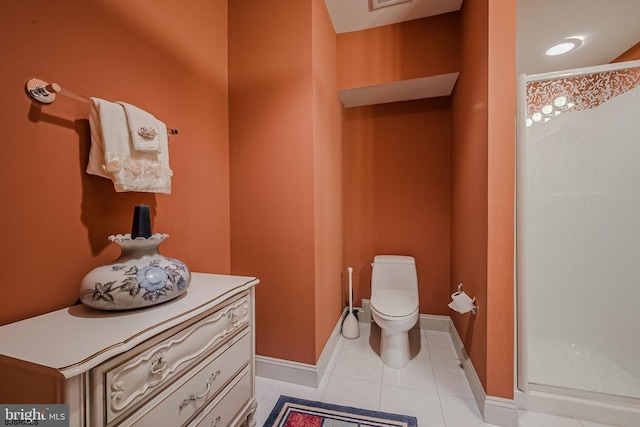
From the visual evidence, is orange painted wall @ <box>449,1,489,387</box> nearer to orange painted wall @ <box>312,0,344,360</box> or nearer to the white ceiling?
the white ceiling

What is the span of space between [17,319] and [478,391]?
213 centimetres

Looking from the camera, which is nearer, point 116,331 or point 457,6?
point 116,331

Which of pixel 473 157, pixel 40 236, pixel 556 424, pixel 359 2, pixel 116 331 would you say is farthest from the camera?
pixel 359 2

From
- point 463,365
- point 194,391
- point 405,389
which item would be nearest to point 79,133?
point 194,391

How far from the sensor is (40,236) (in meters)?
0.83

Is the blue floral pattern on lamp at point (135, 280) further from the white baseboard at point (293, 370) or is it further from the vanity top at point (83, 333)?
the white baseboard at point (293, 370)

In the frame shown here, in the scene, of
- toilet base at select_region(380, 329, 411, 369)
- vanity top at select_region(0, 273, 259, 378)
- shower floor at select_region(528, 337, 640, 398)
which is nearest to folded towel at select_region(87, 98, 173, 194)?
vanity top at select_region(0, 273, 259, 378)

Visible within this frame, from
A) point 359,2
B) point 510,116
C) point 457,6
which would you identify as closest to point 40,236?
point 510,116

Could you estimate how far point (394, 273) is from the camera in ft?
7.35

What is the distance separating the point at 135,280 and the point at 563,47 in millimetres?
3350

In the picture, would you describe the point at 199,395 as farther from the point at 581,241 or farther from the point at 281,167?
the point at 581,241

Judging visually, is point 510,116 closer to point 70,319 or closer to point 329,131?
point 329,131

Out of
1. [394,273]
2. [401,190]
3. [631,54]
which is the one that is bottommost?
[394,273]

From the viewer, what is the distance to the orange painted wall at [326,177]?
63.9 inches
